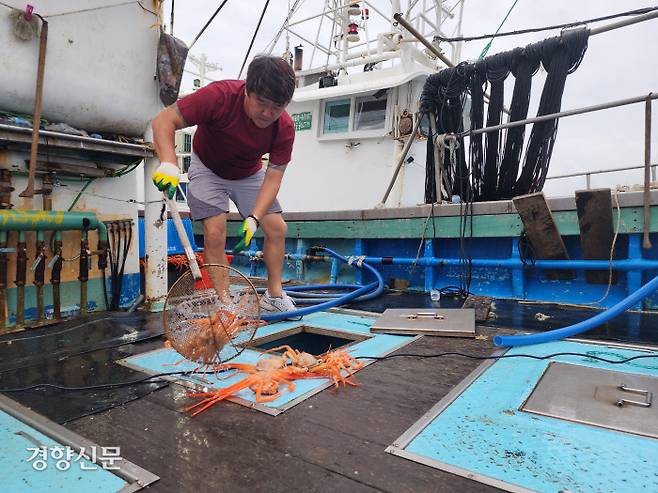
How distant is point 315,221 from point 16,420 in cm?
428

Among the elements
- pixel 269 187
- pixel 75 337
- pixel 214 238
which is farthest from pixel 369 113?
pixel 75 337

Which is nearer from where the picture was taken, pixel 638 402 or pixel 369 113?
pixel 638 402

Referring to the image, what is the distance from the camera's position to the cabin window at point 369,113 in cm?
776

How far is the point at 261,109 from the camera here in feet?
8.57

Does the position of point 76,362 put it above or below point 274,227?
below

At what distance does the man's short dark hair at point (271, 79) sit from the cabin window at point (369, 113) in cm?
545

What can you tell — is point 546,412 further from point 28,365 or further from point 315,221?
point 315,221

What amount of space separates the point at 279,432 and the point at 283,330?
1.57 meters

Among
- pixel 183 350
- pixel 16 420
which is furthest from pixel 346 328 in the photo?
pixel 16 420

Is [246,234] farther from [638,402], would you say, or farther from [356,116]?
[356,116]

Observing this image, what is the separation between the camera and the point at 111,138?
3840mm

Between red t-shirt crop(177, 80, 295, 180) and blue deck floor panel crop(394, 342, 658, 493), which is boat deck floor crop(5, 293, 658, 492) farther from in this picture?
red t-shirt crop(177, 80, 295, 180)

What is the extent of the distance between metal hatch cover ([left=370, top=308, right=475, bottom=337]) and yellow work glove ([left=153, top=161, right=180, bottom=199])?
1669 mm

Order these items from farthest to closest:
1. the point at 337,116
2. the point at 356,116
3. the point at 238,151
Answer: the point at 337,116
the point at 356,116
the point at 238,151
